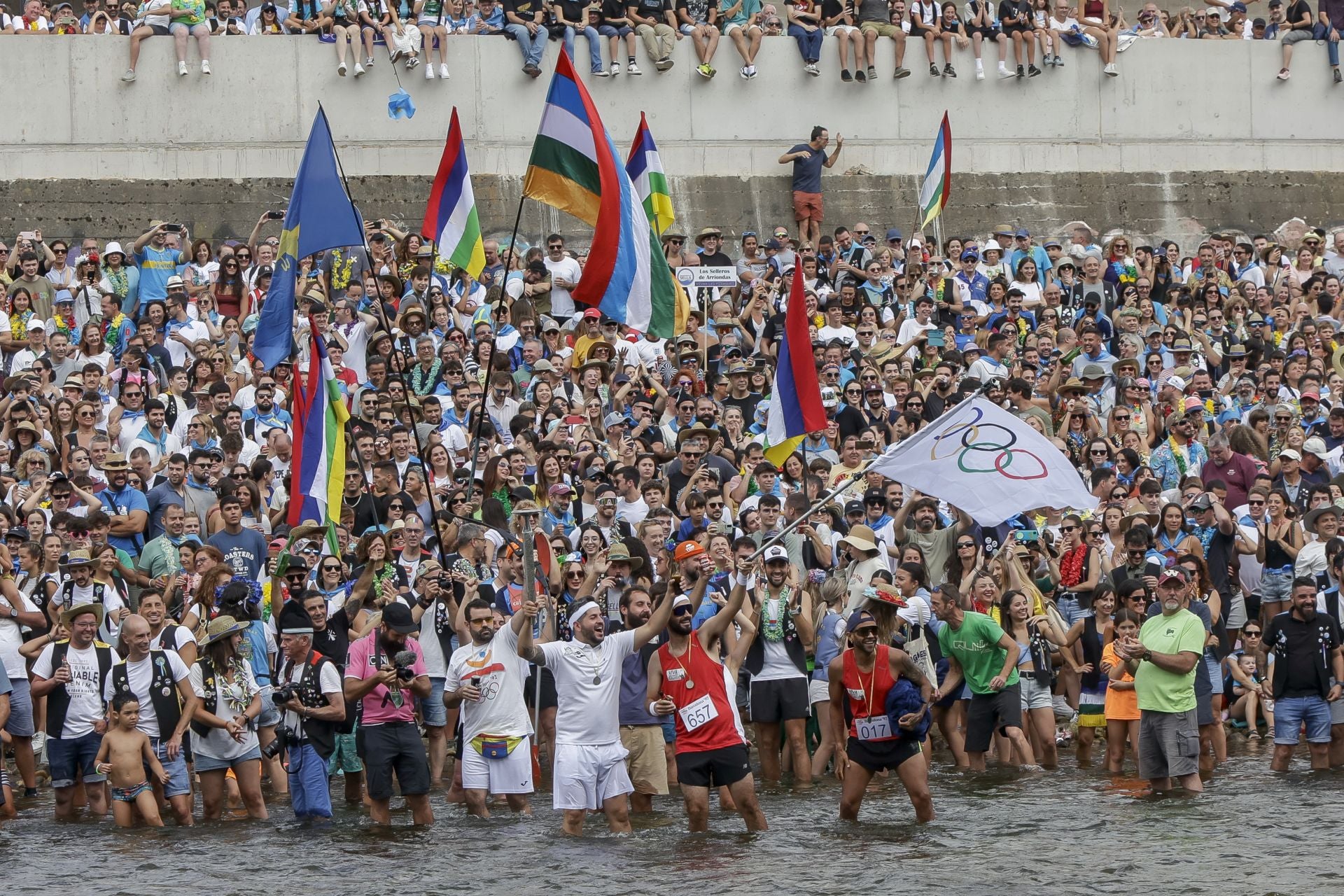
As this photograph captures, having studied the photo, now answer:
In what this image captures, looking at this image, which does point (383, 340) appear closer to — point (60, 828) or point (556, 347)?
point (556, 347)

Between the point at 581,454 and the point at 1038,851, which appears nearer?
the point at 1038,851

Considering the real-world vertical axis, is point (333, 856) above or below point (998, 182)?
below

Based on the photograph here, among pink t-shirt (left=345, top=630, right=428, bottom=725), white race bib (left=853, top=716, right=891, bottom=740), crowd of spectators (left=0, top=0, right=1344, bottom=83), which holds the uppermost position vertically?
crowd of spectators (left=0, top=0, right=1344, bottom=83)

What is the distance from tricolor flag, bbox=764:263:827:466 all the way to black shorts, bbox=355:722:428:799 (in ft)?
14.4

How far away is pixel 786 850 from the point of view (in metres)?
11.8

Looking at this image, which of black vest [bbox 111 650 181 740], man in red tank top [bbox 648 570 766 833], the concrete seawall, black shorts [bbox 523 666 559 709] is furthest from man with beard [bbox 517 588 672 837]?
the concrete seawall

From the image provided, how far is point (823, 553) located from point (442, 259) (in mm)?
3548

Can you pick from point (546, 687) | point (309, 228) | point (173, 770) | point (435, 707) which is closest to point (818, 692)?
point (546, 687)

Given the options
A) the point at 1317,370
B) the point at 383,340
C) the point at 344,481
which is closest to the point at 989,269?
the point at 1317,370

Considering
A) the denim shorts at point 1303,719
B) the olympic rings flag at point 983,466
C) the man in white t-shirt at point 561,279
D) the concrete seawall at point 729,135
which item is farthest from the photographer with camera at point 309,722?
the concrete seawall at point 729,135

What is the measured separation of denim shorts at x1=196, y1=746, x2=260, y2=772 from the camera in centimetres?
1329

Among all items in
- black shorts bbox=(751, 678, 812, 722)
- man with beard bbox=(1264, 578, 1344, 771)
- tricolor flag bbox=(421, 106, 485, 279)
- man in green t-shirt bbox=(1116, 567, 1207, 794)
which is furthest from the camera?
tricolor flag bbox=(421, 106, 485, 279)

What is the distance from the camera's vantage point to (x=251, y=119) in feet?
80.2

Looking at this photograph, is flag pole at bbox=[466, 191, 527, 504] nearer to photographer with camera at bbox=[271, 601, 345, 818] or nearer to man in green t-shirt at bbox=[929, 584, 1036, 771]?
photographer with camera at bbox=[271, 601, 345, 818]
